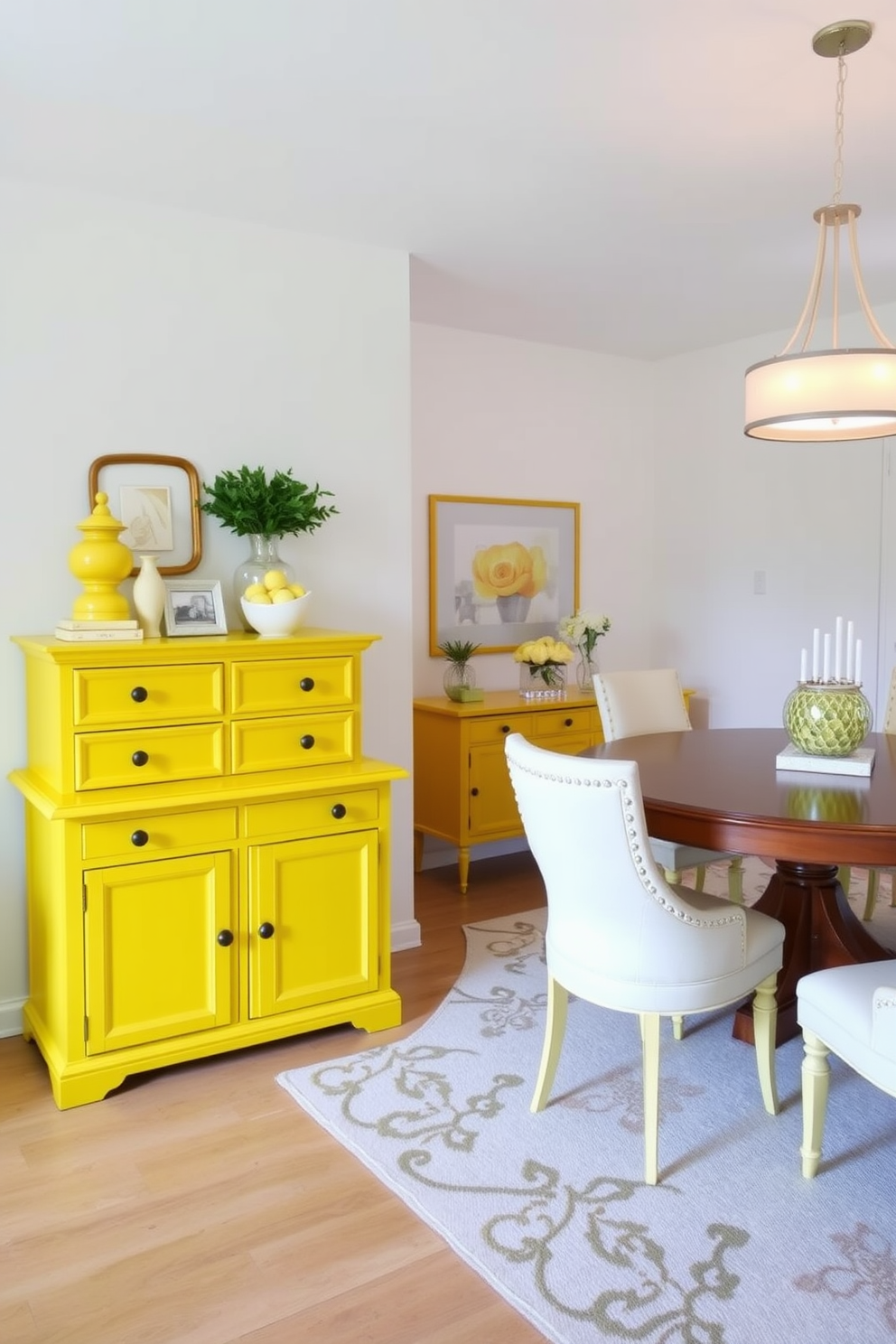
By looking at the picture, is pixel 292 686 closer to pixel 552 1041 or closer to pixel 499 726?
pixel 552 1041

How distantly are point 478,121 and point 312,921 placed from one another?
2194 mm

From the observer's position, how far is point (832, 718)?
286cm

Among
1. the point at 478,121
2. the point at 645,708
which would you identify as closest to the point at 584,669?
the point at 645,708

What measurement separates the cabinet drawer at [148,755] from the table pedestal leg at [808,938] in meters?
1.71

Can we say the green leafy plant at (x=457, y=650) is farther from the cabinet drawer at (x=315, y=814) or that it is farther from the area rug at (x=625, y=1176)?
the area rug at (x=625, y=1176)

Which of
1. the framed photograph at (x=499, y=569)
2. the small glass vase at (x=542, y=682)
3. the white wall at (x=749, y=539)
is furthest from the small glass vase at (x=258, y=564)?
the white wall at (x=749, y=539)

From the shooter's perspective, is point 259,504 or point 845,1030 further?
point 259,504

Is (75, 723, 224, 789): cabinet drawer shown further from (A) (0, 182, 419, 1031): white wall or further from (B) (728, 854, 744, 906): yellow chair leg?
(B) (728, 854, 744, 906): yellow chair leg

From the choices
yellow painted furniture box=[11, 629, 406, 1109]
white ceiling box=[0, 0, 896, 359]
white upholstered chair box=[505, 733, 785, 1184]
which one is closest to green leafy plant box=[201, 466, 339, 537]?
yellow painted furniture box=[11, 629, 406, 1109]

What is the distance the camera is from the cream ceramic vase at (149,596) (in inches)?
114

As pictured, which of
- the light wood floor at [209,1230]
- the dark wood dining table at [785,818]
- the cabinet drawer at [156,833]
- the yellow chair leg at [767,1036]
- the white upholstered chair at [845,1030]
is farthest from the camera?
the cabinet drawer at [156,833]

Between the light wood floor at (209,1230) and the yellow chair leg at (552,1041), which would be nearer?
the light wood floor at (209,1230)

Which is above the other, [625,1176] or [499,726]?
[499,726]

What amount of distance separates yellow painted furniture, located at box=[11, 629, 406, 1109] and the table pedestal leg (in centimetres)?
Result: 114
